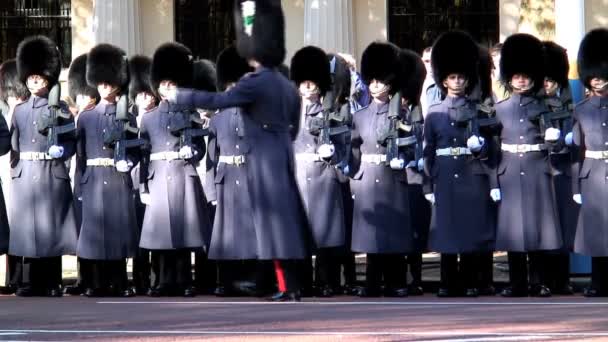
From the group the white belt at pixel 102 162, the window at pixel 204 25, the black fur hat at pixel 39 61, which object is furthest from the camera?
the window at pixel 204 25

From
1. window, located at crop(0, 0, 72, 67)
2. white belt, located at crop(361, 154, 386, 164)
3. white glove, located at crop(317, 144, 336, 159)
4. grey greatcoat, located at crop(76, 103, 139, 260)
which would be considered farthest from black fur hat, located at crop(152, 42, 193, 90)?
window, located at crop(0, 0, 72, 67)

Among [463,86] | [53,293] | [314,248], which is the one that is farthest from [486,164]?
Answer: [53,293]

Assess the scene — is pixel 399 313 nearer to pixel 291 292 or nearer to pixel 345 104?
pixel 291 292

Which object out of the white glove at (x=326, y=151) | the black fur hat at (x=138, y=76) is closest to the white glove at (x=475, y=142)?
the white glove at (x=326, y=151)

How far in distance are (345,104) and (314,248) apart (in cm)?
155

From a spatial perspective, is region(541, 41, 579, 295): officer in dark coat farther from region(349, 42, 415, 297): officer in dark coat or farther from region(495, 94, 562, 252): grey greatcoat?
region(349, 42, 415, 297): officer in dark coat

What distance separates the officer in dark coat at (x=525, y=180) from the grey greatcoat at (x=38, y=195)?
118 inches

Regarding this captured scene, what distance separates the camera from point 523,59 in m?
12.9

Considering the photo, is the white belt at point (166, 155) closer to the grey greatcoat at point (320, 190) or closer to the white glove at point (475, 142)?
the grey greatcoat at point (320, 190)

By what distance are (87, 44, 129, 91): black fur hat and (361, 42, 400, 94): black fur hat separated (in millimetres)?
1675

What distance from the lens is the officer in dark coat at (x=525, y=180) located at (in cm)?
1280

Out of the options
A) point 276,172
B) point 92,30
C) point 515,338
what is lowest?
point 515,338

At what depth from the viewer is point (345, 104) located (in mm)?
13398

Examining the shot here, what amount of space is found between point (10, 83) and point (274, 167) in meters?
3.17
